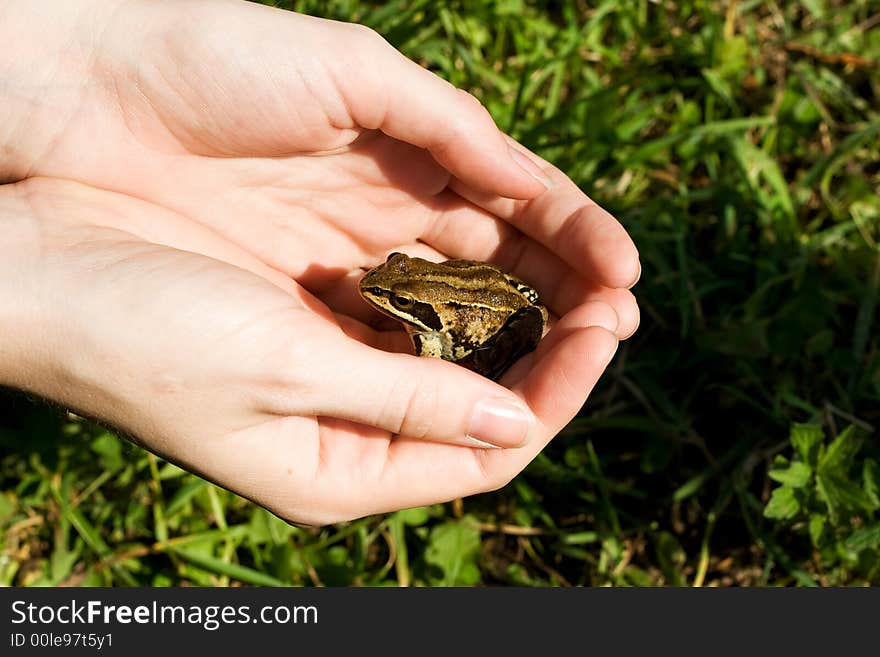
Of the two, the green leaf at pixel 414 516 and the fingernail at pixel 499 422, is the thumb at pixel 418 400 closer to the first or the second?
the fingernail at pixel 499 422

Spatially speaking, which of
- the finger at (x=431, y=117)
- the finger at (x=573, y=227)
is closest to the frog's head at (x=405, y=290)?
the finger at (x=573, y=227)

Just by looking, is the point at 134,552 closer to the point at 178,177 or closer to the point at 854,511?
the point at 178,177

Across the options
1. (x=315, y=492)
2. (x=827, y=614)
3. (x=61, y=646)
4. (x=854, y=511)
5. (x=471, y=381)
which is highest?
(x=471, y=381)

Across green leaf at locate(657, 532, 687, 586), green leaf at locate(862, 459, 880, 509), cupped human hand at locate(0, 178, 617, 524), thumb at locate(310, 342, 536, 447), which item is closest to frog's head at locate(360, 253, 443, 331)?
cupped human hand at locate(0, 178, 617, 524)

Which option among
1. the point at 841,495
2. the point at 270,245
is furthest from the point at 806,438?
the point at 270,245

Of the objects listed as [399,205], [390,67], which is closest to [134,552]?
[399,205]

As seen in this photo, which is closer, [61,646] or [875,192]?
[61,646]

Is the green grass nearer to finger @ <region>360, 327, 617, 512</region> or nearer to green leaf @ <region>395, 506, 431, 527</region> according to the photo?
green leaf @ <region>395, 506, 431, 527</region>
